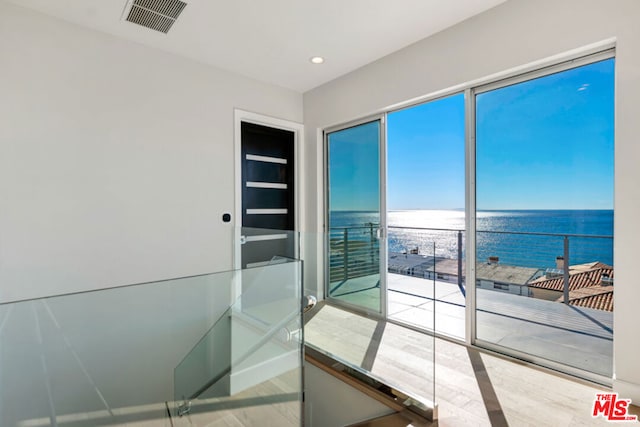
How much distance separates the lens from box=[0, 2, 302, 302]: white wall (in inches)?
92.0

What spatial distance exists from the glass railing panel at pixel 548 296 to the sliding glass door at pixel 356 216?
3.07 ft

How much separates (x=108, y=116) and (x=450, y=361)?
11.0ft

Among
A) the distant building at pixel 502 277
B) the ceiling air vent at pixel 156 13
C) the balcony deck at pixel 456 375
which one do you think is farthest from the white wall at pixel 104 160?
the distant building at pixel 502 277

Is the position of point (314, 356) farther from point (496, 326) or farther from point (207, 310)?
point (496, 326)

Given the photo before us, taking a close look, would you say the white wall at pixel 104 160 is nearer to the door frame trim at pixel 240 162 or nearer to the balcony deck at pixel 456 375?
the door frame trim at pixel 240 162

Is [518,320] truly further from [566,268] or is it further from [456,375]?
[456,375]

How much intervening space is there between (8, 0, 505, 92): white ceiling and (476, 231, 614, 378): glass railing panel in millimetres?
1780

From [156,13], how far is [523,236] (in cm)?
332

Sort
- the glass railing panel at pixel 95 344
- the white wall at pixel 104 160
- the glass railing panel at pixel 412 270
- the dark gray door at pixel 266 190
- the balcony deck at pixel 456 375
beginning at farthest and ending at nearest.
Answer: the dark gray door at pixel 266 190 < the white wall at pixel 104 160 < the glass railing panel at pixel 412 270 < the balcony deck at pixel 456 375 < the glass railing panel at pixel 95 344

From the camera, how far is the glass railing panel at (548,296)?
2.18 m

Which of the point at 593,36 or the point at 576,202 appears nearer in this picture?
the point at 593,36

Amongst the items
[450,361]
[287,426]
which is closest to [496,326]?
[450,361]

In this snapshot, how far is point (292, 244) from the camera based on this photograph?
3049 mm

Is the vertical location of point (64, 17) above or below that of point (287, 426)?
above
